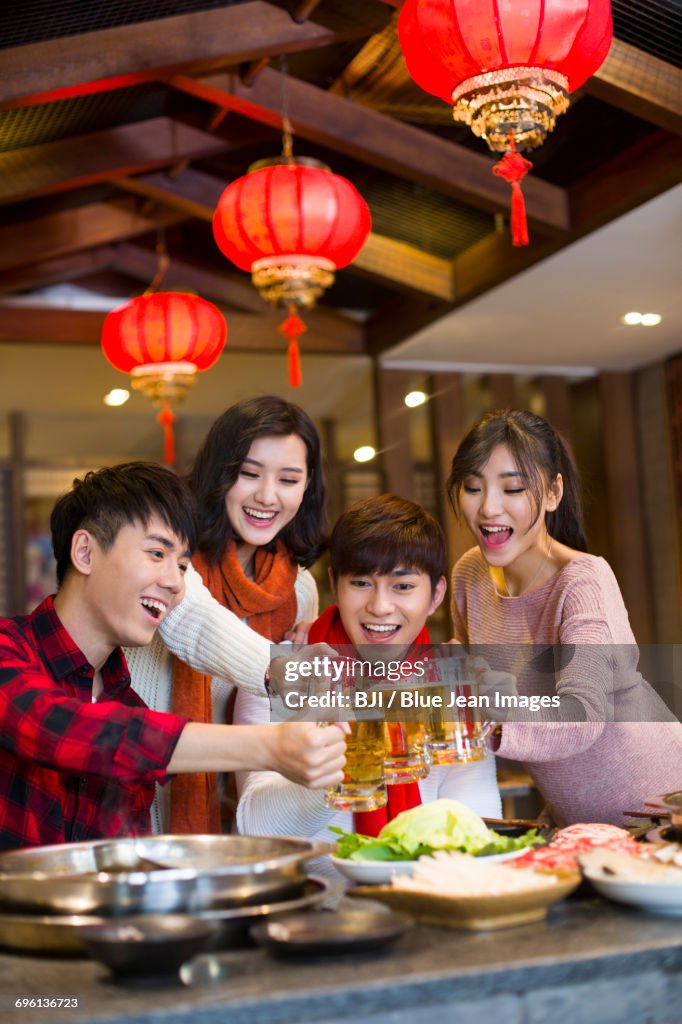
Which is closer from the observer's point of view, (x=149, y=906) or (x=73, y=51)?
(x=149, y=906)

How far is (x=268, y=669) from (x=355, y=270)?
378cm

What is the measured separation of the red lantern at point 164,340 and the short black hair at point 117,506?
9.11ft

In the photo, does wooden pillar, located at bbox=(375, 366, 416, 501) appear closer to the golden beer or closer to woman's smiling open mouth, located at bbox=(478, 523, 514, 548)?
woman's smiling open mouth, located at bbox=(478, 523, 514, 548)

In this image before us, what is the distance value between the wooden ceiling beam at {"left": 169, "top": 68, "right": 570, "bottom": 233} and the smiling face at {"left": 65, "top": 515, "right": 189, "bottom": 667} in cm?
260

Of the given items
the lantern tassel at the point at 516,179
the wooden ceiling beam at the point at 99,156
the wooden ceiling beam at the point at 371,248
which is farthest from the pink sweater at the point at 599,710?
the wooden ceiling beam at the point at 371,248

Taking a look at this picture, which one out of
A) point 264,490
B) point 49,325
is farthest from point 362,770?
point 49,325

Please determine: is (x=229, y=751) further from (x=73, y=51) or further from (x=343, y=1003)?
(x=73, y=51)

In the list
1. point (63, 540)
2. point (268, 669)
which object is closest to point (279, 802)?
point (268, 669)

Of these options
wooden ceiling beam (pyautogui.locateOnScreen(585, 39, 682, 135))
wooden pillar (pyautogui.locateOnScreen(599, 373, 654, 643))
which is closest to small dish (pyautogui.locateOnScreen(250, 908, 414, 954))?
wooden ceiling beam (pyautogui.locateOnScreen(585, 39, 682, 135))

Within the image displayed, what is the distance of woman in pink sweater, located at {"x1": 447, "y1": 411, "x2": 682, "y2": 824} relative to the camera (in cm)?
171

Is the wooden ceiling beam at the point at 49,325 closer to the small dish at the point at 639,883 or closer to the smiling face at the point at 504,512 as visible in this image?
the smiling face at the point at 504,512

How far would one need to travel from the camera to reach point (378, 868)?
119 cm

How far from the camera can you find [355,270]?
5.32 m

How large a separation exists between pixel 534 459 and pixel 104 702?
936mm
